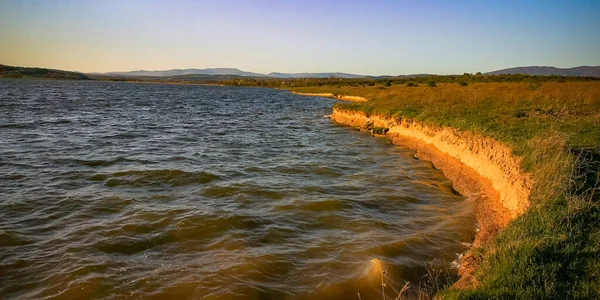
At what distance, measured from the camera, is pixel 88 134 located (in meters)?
25.4

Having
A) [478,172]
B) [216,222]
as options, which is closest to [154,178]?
[216,222]

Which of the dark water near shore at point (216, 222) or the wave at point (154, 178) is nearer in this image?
the dark water near shore at point (216, 222)

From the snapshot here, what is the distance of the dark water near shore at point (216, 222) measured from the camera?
767 centimetres

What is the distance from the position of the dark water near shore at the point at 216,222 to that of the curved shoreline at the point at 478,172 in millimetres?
606

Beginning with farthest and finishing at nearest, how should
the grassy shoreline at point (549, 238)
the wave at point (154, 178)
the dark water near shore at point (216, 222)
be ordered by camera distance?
the wave at point (154, 178) → the dark water near shore at point (216, 222) → the grassy shoreline at point (549, 238)

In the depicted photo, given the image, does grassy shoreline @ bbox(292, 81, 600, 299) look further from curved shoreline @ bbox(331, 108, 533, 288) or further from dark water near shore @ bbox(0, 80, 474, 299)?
dark water near shore @ bbox(0, 80, 474, 299)

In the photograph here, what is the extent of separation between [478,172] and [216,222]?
1082cm

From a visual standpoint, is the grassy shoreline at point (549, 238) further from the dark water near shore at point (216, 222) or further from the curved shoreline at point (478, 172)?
the dark water near shore at point (216, 222)

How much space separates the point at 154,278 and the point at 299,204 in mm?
5847

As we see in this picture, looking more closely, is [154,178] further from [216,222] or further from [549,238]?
[549,238]

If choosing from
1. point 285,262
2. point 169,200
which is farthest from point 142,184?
point 285,262

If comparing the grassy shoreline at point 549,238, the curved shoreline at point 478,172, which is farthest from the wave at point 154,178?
the grassy shoreline at point 549,238

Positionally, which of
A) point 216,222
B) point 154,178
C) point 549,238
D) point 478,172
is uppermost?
point 549,238

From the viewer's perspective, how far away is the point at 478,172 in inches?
585
